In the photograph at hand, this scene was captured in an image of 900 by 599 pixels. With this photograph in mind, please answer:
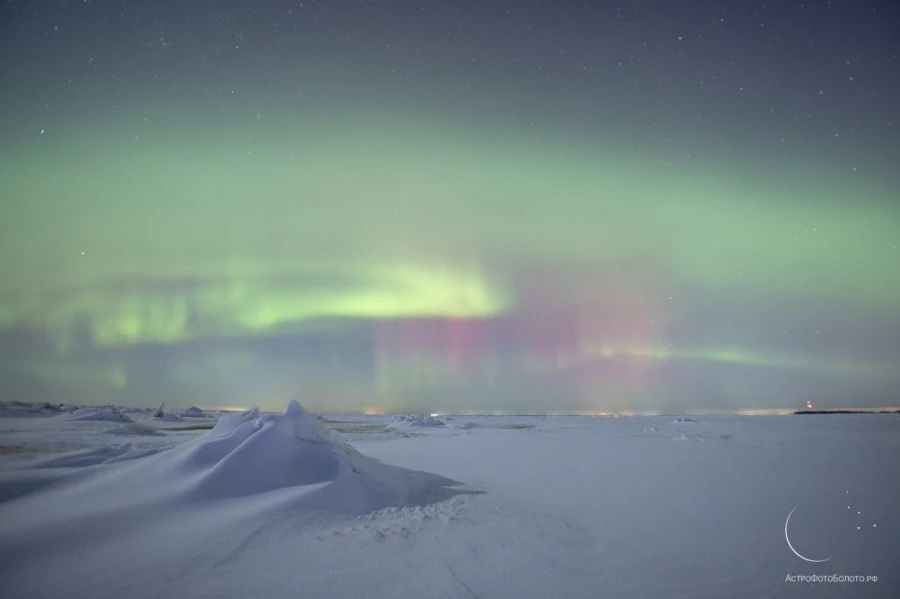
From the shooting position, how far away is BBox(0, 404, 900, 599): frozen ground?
545cm

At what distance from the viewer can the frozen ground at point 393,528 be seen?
17.9 feet

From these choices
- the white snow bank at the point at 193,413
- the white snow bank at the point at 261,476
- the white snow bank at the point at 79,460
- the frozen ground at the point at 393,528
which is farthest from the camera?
the white snow bank at the point at 193,413

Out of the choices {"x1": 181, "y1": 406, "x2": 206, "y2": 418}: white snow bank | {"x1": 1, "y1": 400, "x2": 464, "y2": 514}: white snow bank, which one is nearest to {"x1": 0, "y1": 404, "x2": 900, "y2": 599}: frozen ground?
{"x1": 1, "y1": 400, "x2": 464, "y2": 514}: white snow bank

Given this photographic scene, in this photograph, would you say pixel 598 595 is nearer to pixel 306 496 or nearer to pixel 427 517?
pixel 427 517

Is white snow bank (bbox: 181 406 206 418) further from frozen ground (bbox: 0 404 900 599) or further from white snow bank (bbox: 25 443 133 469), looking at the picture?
frozen ground (bbox: 0 404 900 599)

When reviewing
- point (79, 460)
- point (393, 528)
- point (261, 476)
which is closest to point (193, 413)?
point (79, 460)

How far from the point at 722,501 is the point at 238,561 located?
32.7 ft

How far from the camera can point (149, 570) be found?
18.2ft

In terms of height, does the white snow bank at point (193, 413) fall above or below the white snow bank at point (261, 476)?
below

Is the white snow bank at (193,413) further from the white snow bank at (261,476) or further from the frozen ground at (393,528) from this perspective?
the white snow bank at (261,476)

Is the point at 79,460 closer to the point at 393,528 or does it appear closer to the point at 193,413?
the point at 393,528

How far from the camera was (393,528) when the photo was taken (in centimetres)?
736

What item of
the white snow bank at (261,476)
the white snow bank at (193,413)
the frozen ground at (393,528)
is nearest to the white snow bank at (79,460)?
the frozen ground at (393,528)


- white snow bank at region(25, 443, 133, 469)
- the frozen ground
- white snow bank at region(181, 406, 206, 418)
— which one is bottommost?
white snow bank at region(181, 406, 206, 418)
